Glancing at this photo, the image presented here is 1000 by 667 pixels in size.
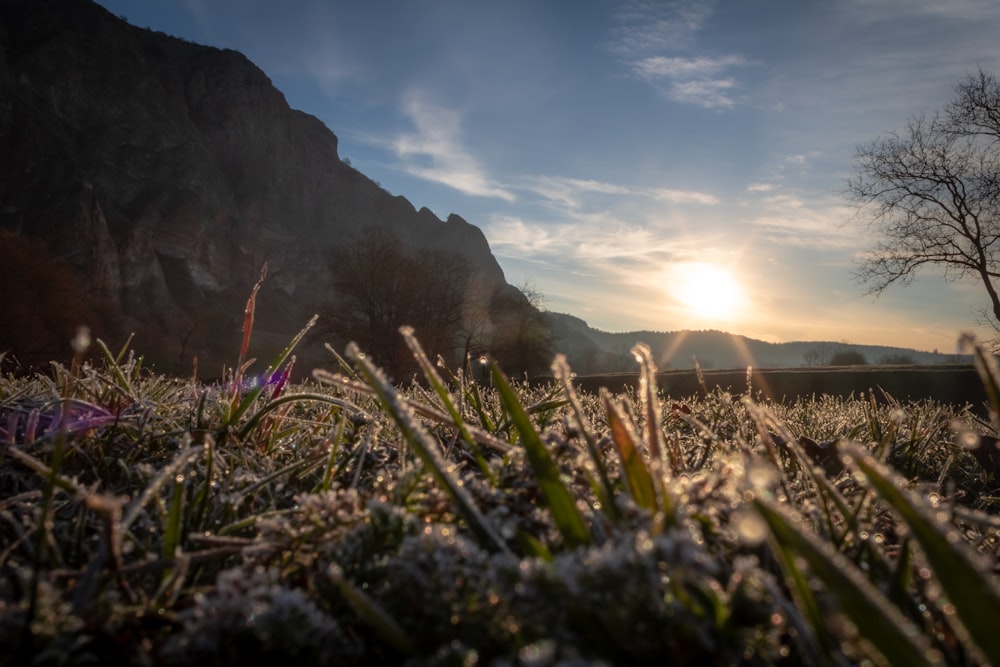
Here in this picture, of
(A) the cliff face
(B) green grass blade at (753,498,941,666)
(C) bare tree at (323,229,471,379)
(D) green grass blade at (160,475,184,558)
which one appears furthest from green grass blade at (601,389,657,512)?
(A) the cliff face

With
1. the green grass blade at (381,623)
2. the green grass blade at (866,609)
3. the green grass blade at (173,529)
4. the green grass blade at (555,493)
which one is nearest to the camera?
the green grass blade at (866,609)

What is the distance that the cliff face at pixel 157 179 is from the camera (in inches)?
3420

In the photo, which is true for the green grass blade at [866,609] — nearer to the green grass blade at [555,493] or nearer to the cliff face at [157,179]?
the green grass blade at [555,493]

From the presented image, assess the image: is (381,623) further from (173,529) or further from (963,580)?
(963,580)

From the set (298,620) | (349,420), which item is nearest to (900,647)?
(298,620)

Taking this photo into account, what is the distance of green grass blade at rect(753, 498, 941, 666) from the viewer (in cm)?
52

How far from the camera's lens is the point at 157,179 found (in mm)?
110688

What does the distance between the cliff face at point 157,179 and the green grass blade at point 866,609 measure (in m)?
57.9

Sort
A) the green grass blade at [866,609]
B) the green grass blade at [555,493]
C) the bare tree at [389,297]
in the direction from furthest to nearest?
the bare tree at [389,297] < the green grass blade at [555,493] < the green grass blade at [866,609]

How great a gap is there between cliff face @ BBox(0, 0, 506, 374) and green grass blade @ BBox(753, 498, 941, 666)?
57945mm

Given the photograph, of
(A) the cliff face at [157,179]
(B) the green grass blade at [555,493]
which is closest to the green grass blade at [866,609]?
(B) the green grass blade at [555,493]

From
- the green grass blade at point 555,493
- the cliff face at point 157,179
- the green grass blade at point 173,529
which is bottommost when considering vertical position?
the green grass blade at point 173,529

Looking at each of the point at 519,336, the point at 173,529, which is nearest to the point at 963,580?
the point at 173,529

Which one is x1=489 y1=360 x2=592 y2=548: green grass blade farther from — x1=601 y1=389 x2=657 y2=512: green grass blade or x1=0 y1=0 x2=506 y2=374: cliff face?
x1=0 y1=0 x2=506 y2=374: cliff face
